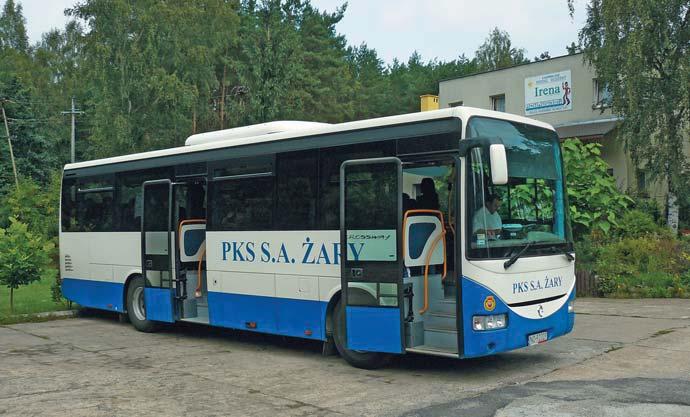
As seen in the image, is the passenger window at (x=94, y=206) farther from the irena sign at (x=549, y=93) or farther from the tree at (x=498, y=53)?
the tree at (x=498, y=53)

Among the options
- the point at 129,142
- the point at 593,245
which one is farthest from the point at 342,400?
the point at 129,142

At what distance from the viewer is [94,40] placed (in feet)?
132

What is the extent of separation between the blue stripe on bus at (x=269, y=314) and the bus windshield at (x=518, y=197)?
267 cm

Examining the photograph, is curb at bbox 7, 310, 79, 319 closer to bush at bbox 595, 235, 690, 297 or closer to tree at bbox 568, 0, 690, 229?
bush at bbox 595, 235, 690, 297

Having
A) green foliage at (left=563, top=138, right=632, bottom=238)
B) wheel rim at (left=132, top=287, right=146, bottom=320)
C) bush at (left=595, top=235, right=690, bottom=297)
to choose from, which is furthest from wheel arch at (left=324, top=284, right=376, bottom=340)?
green foliage at (left=563, top=138, right=632, bottom=238)

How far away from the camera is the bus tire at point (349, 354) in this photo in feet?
30.1

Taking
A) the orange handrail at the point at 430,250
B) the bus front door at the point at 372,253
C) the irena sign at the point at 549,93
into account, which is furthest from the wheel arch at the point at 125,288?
the irena sign at the point at 549,93

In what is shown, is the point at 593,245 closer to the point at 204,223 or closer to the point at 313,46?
the point at 204,223

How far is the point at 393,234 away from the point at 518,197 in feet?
5.12

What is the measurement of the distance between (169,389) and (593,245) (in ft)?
43.3

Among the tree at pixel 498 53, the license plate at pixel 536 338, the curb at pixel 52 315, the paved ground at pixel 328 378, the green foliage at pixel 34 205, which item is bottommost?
the paved ground at pixel 328 378

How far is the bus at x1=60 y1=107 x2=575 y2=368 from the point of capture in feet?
27.0

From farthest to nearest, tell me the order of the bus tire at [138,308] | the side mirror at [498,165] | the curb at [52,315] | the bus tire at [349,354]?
the curb at [52,315] < the bus tire at [138,308] < the bus tire at [349,354] < the side mirror at [498,165]

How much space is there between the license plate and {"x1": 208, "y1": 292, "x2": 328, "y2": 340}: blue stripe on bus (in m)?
2.75
